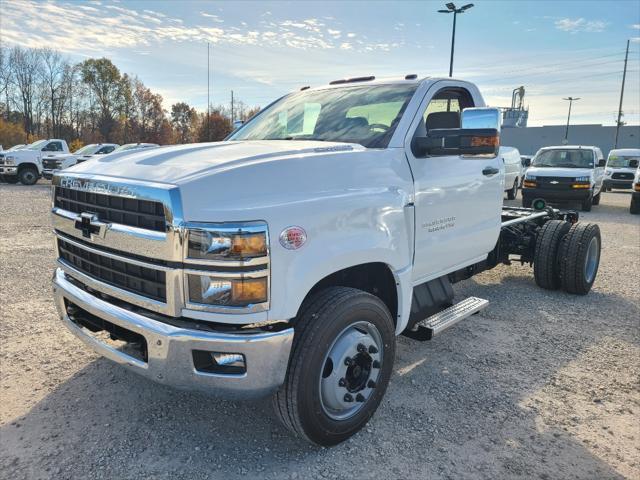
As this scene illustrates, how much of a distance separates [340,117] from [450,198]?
3.31ft

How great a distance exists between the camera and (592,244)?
241 inches

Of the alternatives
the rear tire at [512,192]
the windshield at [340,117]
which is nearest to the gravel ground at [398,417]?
the windshield at [340,117]

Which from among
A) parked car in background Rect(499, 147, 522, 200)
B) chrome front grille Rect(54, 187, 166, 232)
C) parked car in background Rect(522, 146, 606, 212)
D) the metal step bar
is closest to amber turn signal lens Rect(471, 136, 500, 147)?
the metal step bar

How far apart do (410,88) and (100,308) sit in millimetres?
2558

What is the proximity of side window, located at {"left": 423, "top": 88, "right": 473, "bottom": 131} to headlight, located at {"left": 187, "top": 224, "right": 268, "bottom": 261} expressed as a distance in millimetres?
1879

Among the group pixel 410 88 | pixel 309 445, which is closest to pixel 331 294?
pixel 309 445

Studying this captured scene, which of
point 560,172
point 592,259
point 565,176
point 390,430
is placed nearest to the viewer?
point 390,430

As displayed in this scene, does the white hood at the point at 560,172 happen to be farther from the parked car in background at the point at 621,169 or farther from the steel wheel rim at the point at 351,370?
the steel wheel rim at the point at 351,370

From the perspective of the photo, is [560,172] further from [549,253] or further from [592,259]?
[549,253]

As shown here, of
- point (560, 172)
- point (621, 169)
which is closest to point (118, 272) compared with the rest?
point (560, 172)

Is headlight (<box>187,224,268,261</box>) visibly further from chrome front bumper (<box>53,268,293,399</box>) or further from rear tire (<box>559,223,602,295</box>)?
rear tire (<box>559,223,602,295</box>)

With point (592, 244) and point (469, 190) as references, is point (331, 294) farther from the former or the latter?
point (592, 244)

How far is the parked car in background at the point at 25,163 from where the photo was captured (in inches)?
858

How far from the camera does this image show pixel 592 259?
20.4 ft
